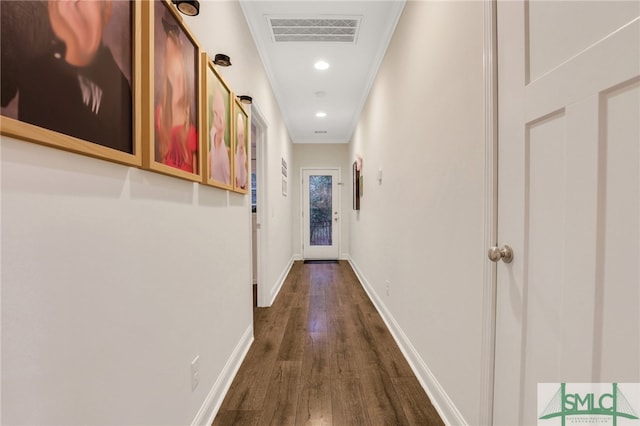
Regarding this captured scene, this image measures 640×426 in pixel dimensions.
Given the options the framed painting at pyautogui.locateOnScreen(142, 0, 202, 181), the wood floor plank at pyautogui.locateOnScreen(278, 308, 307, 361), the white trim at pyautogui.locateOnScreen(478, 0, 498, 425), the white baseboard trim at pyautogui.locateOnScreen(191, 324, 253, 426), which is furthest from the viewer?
the wood floor plank at pyautogui.locateOnScreen(278, 308, 307, 361)

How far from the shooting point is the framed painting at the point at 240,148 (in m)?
1.88

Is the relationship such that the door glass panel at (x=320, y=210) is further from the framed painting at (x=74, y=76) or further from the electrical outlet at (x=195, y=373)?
the framed painting at (x=74, y=76)

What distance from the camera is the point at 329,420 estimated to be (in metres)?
1.42

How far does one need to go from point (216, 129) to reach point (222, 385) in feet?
A: 4.81

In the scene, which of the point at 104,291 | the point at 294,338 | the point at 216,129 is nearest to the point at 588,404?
the point at 104,291

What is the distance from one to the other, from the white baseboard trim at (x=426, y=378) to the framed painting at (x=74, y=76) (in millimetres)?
1729

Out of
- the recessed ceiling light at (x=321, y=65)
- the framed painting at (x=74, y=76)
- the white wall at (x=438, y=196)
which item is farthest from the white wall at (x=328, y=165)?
the framed painting at (x=74, y=76)

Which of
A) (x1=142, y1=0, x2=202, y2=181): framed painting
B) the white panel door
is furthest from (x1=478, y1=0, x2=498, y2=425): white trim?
(x1=142, y1=0, x2=202, y2=181): framed painting

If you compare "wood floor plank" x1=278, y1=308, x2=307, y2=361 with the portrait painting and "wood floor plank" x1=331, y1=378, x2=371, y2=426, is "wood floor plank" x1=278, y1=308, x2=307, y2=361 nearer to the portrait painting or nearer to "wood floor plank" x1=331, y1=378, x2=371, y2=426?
"wood floor plank" x1=331, y1=378, x2=371, y2=426

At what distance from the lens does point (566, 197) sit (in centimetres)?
72

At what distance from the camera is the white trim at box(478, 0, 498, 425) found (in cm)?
102

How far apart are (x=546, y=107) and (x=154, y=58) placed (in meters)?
1.24

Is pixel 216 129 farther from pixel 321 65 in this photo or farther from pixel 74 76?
pixel 321 65

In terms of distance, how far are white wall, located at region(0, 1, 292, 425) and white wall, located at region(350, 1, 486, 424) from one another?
1233 millimetres
